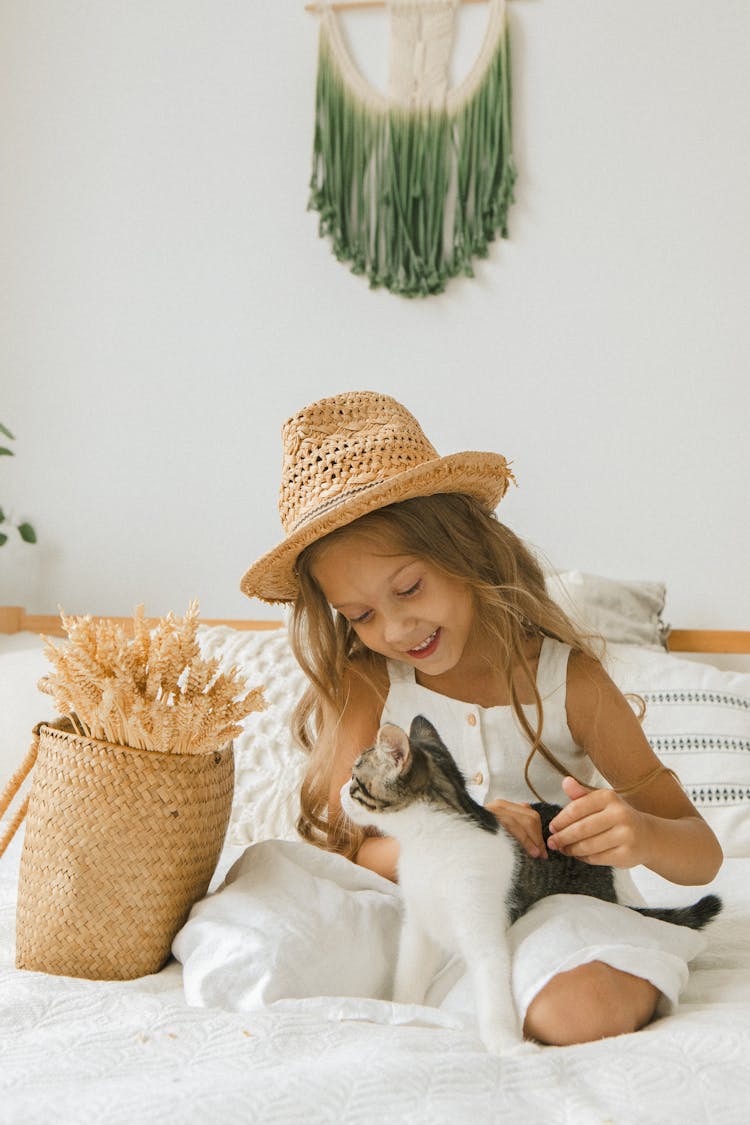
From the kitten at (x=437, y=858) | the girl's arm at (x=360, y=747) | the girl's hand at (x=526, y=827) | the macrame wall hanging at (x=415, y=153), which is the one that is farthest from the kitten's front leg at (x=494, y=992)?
the macrame wall hanging at (x=415, y=153)

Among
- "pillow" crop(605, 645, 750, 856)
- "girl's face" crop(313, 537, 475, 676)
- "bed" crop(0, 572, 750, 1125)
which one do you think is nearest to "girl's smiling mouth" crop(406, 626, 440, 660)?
"girl's face" crop(313, 537, 475, 676)

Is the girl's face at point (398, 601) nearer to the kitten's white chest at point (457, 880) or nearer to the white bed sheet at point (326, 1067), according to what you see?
the kitten's white chest at point (457, 880)

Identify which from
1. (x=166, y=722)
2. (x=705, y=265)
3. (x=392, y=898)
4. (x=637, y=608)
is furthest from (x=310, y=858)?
(x=705, y=265)

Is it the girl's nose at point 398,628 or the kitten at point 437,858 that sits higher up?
the girl's nose at point 398,628

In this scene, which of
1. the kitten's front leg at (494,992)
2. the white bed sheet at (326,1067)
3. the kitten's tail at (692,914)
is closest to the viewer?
the white bed sheet at (326,1067)

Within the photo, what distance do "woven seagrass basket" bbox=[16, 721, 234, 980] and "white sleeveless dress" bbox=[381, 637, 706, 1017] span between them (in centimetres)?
28

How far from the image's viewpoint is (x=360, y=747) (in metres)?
1.23

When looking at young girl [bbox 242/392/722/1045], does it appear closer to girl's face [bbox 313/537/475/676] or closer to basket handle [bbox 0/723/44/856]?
girl's face [bbox 313/537/475/676]

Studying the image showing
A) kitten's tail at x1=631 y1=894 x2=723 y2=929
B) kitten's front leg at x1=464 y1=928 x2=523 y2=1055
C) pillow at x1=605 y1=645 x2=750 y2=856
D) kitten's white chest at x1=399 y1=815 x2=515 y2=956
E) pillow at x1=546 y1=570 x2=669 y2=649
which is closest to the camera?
kitten's front leg at x1=464 y1=928 x2=523 y2=1055

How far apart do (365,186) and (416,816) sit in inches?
56.7

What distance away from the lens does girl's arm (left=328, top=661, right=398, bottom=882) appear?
1176 millimetres

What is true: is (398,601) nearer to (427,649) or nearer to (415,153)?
(427,649)

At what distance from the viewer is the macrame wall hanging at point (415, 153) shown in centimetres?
195

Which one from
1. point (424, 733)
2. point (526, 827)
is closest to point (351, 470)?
point (424, 733)
